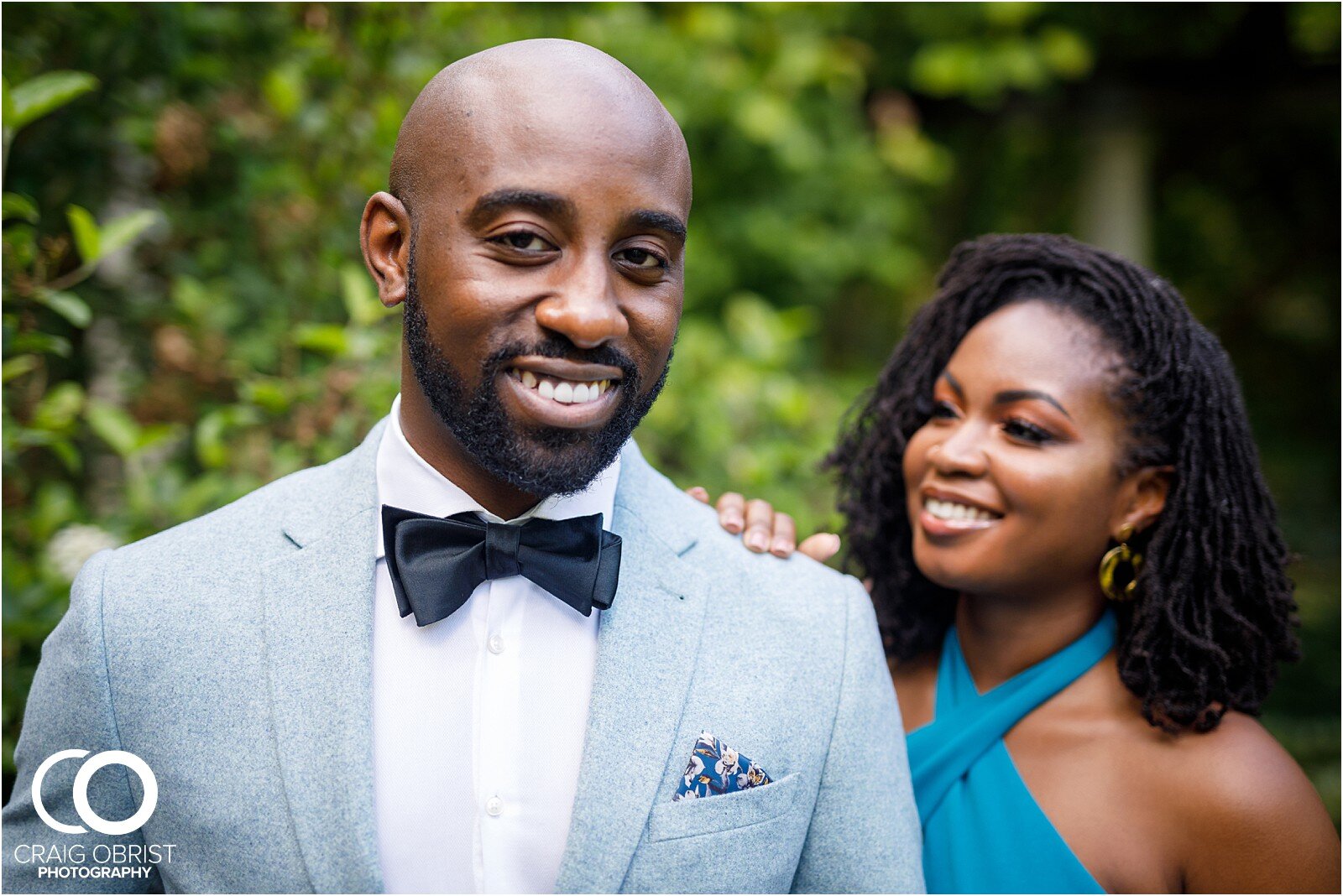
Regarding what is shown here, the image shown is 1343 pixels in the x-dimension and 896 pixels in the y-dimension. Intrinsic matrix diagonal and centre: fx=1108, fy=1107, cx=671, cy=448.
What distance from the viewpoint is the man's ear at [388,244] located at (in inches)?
73.1

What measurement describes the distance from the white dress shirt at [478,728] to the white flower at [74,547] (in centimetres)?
112

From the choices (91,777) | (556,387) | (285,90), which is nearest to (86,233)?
(285,90)

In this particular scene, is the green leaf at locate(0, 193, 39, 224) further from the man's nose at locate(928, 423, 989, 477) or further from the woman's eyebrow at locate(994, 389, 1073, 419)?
the woman's eyebrow at locate(994, 389, 1073, 419)

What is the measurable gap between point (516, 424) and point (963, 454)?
1.19 m

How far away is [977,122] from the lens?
955 centimetres

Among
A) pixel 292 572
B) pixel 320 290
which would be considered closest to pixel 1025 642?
pixel 292 572

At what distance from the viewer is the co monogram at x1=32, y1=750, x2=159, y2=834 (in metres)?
1.79

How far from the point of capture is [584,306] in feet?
5.46

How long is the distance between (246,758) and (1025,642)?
5.92 ft

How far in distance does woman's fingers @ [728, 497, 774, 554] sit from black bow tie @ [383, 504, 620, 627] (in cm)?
36

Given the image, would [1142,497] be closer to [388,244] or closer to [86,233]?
[388,244]

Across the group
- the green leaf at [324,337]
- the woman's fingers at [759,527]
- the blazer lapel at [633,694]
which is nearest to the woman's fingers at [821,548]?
the woman's fingers at [759,527]

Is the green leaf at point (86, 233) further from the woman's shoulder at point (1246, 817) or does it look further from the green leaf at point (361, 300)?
the woman's shoulder at point (1246, 817)

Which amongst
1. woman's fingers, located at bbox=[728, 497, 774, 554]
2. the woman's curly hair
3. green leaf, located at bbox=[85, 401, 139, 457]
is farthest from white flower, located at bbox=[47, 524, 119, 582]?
the woman's curly hair
